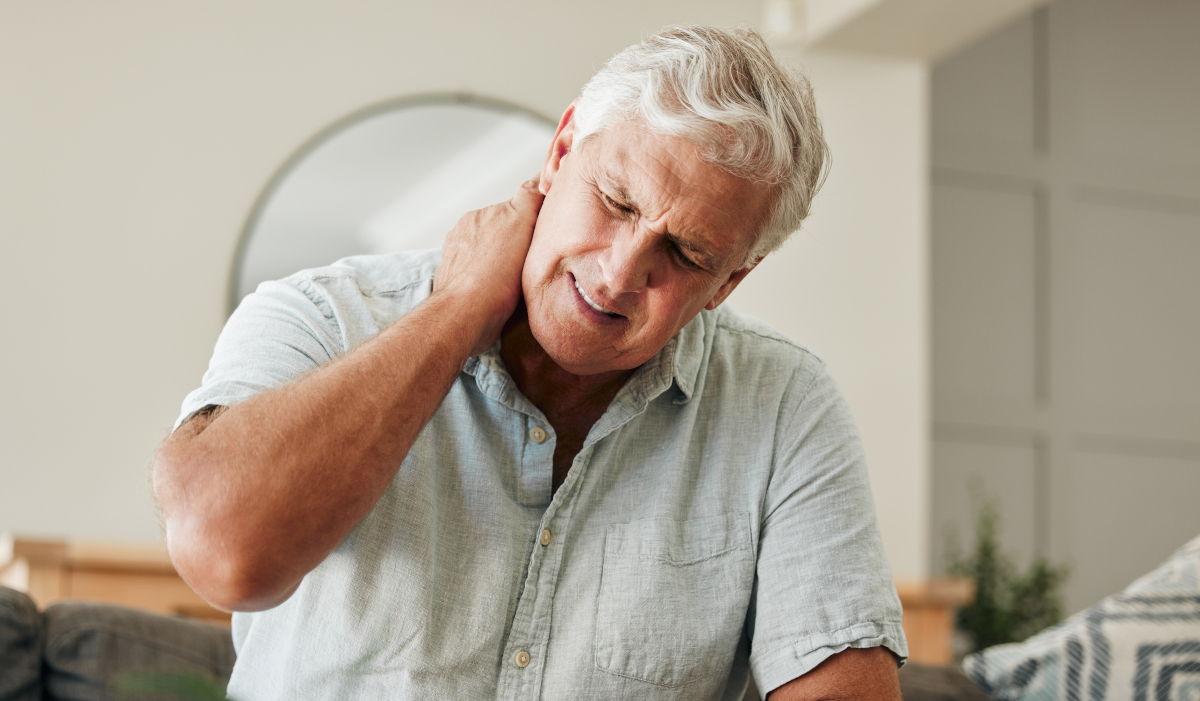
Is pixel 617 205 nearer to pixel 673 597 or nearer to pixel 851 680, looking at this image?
pixel 673 597

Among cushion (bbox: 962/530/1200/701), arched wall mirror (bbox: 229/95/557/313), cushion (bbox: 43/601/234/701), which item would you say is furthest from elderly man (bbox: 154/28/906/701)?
arched wall mirror (bbox: 229/95/557/313)

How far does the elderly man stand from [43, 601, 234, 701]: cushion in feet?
0.66

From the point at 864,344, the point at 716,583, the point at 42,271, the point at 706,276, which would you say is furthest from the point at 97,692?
the point at 864,344

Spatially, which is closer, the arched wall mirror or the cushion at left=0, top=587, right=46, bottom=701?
the cushion at left=0, top=587, right=46, bottom=701

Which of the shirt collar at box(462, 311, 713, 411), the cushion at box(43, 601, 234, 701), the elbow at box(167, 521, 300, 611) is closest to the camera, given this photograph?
the elbow at box(167, 521, 300, 611)

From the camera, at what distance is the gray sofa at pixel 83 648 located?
1.19m

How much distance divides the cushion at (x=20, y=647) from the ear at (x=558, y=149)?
0.78 m

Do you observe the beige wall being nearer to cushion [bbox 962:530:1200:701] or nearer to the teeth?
cushion [bbox 962:530:1200:701]

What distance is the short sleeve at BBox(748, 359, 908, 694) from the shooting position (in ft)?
3.43

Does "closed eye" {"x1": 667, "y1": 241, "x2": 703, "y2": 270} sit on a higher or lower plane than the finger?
lower

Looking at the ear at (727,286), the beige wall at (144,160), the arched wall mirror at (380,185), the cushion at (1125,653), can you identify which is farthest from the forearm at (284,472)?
the beige wall at (144,160)

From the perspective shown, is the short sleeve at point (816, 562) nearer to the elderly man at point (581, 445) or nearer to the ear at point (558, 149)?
the elderly man at point (581, 445)

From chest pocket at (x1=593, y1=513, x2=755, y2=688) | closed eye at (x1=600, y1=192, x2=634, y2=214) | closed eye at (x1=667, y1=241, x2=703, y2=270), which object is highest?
closed eye at (x1=600, y1=192, x2=634, y2=214)

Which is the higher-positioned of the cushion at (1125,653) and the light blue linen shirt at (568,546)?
the light blue linen shirt at (568,546)
